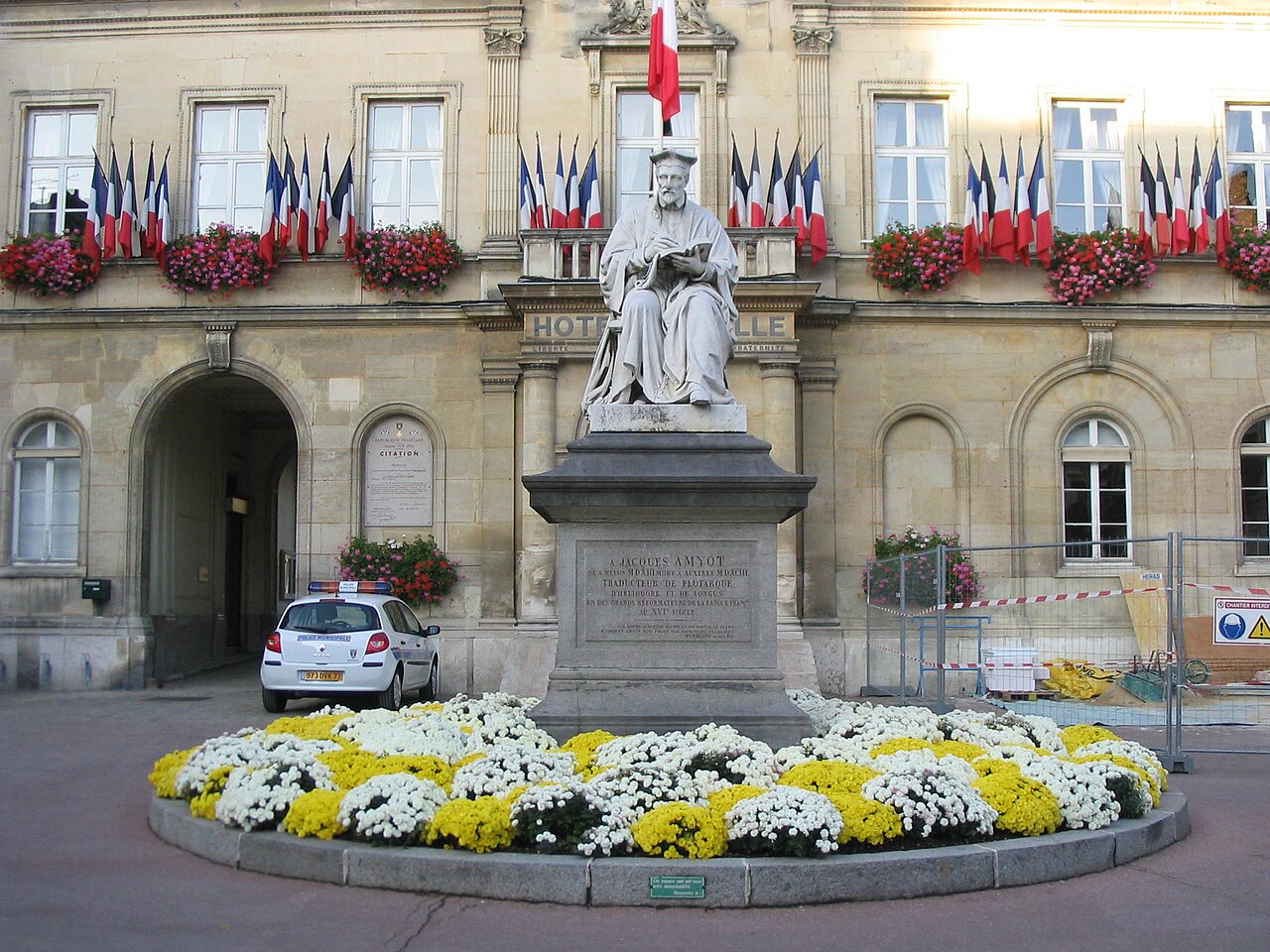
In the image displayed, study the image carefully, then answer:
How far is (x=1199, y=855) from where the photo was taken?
750 cm

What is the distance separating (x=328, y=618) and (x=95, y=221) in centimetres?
777

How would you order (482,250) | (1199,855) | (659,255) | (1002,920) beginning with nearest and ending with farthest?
(1002,920), (1199,855), (659,255), (482,250)

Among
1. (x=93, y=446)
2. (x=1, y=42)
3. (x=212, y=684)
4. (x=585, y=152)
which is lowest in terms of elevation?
(x=212, y=684)

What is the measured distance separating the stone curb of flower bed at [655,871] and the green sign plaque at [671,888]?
0.02 metres

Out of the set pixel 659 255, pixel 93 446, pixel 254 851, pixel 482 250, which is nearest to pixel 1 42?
pixel 93 446

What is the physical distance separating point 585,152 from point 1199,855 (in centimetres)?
1496

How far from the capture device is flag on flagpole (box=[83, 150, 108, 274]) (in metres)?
19.7

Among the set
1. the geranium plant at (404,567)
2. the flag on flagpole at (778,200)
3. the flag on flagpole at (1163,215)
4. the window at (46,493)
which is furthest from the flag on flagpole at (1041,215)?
the window at (46,493)

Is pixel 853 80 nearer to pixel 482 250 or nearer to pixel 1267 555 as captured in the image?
pixel 482 250

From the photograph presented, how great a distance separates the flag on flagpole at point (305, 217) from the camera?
19625 millimetres

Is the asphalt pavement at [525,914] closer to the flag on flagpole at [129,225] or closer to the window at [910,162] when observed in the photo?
the flag on flagpole at [129,225]

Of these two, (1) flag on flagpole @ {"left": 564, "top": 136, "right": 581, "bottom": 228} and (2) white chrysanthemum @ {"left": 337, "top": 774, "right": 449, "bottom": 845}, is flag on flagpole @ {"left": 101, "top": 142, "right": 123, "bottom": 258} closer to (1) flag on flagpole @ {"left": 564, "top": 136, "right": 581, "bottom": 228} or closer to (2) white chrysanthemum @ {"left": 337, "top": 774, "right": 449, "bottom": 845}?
(1) flag on flagpole @ {"left": 564, "top": 136, "right": 581, "bottom": 228}

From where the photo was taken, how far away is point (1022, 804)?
707cm

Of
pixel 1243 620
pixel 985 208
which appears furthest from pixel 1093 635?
pixel 985 208
